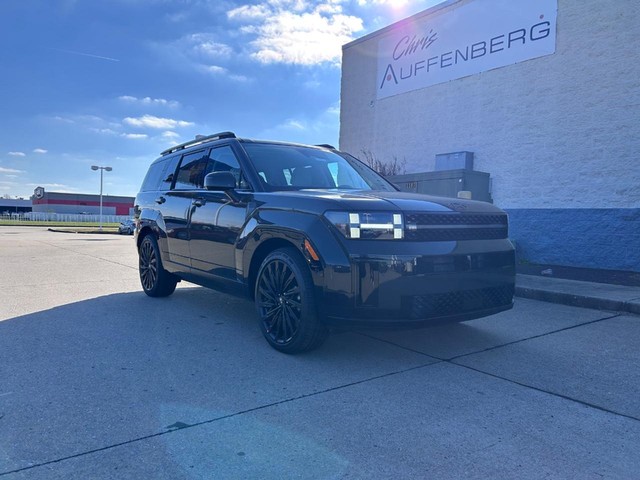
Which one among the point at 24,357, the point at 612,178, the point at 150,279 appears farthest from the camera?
the point at 612,178

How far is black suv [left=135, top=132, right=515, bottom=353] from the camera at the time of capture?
3520mm

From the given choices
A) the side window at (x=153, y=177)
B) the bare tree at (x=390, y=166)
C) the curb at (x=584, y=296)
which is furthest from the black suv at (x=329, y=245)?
the bare tree at (x=390, y=166)

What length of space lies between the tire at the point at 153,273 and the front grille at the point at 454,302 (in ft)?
12.7

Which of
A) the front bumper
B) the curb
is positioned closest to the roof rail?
the front bumper

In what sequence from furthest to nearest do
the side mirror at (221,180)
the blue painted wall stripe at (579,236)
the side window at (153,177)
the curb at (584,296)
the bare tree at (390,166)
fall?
the bare tree at (390,166) → the blue painted wall stripe at (579,236) → the side window at (153,177) → the curb at (584,296) → the side mirror at (221,180)

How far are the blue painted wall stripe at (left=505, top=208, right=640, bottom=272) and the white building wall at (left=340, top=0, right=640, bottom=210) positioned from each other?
0.70ft

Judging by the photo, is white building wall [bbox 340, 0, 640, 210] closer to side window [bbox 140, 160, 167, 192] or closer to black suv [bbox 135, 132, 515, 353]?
black suv [bbox 135, 132, 515, 353]

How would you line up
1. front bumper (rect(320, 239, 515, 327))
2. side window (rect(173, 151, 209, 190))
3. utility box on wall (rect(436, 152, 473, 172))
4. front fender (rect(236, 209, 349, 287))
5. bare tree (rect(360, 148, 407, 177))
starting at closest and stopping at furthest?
front bumper (rect(320, 239, 515, 327)) → front fender (rect(236, 209, 349, 287)) → side window (rect(173, 151, 209, 190)) → utility box on wall (rect(436, 152, 473, 172)) → bare tree (rect(360, 148, 407, 177))

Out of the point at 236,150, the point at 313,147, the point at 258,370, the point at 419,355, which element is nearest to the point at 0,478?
the point at 258,370

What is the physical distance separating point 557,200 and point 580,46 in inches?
127

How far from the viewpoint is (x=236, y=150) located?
4.96 meters

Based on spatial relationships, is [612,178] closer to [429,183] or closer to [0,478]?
[429,183]

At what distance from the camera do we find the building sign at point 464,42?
11133mm

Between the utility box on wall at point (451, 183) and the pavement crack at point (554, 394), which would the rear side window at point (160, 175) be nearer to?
the pavement crack at point (554, 394)
